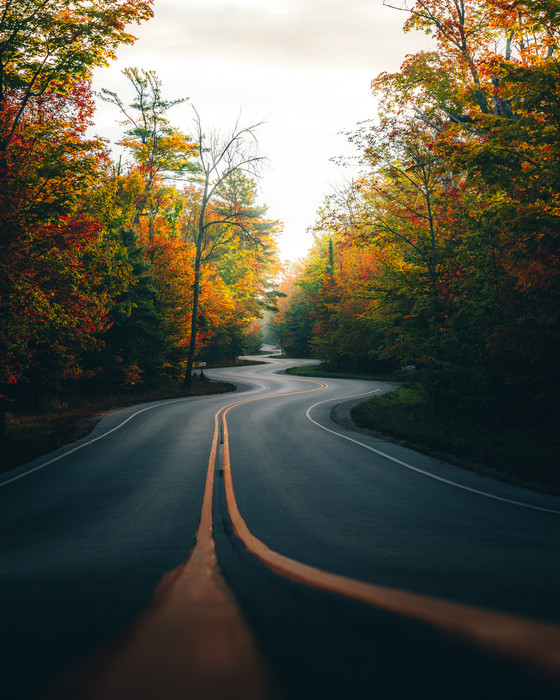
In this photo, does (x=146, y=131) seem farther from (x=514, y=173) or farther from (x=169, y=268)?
(x=514, y=173)

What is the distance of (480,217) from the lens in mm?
12516

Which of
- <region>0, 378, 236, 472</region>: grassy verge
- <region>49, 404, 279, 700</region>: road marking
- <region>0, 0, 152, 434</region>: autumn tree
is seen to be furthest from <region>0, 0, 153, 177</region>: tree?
<region>49, 404, 279, 700</region>: road marking

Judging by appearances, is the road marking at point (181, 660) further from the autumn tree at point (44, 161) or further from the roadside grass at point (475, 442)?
the autumn tree at point (44, 161)

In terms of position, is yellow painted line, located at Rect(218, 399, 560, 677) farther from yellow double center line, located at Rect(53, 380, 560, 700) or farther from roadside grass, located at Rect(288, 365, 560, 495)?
roadside grass, located at Rect(288, 365, 560, 495)

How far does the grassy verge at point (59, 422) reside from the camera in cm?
1222

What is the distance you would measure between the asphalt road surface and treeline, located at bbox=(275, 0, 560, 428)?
5.25 meters

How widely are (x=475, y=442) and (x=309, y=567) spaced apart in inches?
435

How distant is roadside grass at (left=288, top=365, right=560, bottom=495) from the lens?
9.37 meters

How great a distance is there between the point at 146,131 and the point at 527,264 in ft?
111

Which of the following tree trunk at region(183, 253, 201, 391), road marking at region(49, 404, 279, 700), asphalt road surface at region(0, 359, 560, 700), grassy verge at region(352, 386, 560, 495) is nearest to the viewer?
road marking at region(49, 404, 279, 700)

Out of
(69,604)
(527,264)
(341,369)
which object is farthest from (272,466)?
(341,369)

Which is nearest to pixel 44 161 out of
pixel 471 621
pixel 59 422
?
pixel 59 422

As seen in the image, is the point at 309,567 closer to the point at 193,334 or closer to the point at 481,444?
the point at 481,444

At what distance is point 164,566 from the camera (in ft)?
11.6
